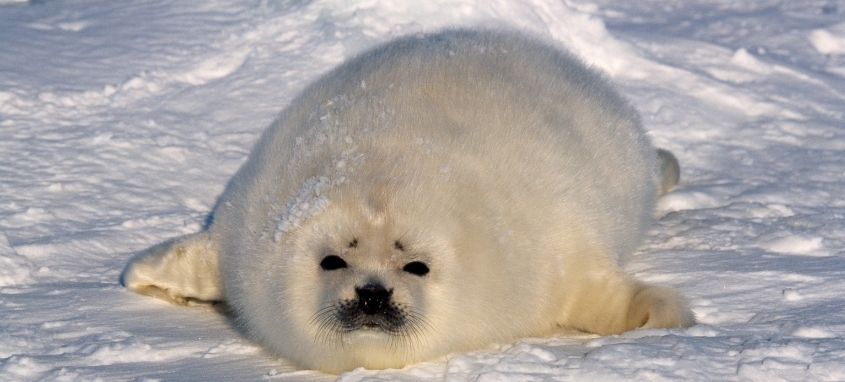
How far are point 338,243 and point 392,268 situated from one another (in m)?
0.14

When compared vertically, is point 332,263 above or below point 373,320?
above

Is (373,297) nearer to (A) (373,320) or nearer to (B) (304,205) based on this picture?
(A) (373,320)

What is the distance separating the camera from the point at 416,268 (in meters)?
2.78

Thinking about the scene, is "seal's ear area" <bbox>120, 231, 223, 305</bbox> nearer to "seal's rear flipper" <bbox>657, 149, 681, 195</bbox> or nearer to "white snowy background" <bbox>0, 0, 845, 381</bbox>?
"white snowy background" <bbox>0, 0, 845, 381</bbox>

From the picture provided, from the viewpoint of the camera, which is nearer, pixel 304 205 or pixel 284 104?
pixel 304 205

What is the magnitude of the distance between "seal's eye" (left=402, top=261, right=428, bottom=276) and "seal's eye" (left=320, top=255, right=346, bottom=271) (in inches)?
5.6

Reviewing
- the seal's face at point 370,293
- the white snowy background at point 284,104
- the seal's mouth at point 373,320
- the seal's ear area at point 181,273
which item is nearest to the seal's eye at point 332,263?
the seal's face at point 370,293

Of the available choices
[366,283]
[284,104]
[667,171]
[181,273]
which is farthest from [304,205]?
[284,104]

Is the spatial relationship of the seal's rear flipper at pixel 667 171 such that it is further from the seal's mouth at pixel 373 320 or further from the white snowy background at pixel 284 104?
the seal's mouth at pixel 373 320

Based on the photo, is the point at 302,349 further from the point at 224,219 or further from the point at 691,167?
the point at 691,167

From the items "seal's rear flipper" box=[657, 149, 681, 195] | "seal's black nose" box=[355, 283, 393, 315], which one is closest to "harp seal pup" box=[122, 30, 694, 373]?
"seal's black nose" box=[355, 283, 393, 315]

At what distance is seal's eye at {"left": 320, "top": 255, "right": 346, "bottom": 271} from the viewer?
2762 mm

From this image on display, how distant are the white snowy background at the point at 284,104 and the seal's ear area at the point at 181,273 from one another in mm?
73

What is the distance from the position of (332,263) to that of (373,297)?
146 mm
